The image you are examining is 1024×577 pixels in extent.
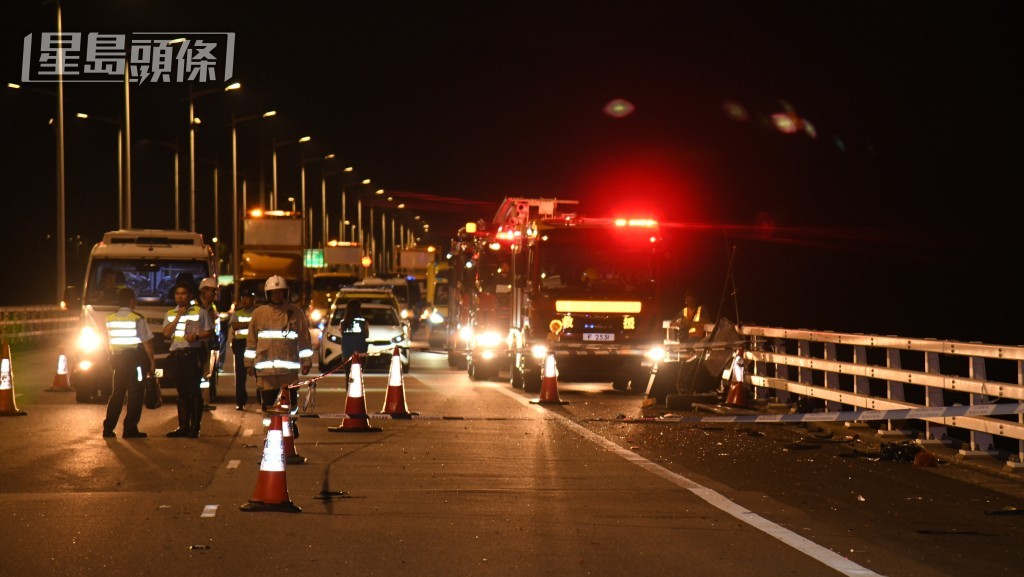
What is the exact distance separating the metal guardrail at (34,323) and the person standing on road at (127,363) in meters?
23.3

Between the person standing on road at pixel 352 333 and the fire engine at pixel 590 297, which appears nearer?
the fire engine at pixel 590 297

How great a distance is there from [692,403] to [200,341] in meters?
6.85

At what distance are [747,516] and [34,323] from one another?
37269 mm

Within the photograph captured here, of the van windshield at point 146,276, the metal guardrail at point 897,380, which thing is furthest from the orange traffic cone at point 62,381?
the metal guardrail at point 897,380

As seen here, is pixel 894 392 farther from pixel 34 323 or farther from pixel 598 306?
pixel 34 323

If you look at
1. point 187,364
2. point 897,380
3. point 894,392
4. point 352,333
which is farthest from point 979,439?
point 352,333

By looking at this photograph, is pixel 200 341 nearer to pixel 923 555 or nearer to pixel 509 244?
pixel 923 555

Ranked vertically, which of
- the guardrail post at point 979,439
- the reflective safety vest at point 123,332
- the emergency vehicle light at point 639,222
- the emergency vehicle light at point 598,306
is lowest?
the guardrail post at point 979,439

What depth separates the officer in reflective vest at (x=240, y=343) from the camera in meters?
21.0

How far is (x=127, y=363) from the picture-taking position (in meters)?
16.9

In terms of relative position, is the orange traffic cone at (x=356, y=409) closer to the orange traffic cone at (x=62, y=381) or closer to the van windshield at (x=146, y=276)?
the van windshield at (x=146, y=276)

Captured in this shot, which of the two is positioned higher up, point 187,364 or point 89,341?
point 89,341

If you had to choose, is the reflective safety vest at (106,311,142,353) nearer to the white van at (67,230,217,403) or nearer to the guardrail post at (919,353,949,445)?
the white van at (67,230,217,403)

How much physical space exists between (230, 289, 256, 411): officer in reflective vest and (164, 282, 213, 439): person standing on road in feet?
11.0
